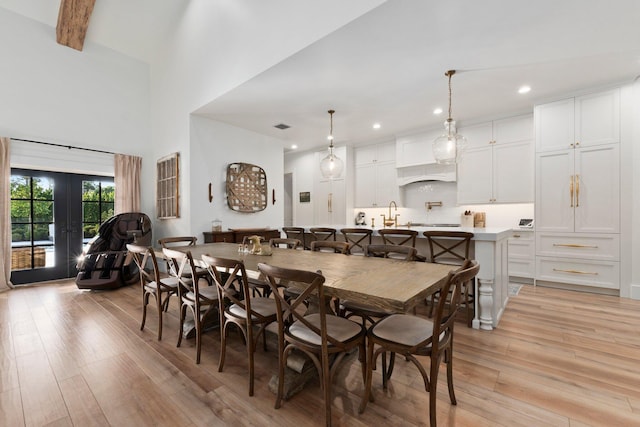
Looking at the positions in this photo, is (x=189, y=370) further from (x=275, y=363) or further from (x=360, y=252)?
(x=360, y=252)

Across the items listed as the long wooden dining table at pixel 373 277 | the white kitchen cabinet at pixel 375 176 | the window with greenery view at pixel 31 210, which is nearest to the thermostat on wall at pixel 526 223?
the white kitchen cabinet at pixel 375 176

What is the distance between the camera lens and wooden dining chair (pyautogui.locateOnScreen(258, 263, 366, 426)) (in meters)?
1.33

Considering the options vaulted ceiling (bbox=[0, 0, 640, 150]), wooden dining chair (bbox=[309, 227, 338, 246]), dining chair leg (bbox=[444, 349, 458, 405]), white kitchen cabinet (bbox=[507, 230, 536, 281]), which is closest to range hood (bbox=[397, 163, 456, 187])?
vaulted ceiling (bbox=[0, 0, 640, 150])

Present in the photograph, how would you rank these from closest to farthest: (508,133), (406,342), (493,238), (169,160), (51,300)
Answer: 1. (406,342)
2. (493,238)
3. (51,300)
4. (508,133)
5. (169,160)

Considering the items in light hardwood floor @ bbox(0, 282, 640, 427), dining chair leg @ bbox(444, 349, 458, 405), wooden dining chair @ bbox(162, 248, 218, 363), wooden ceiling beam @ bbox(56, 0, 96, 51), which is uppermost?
wooden ceiling beam @ bbox(56, 0, 96, 51)

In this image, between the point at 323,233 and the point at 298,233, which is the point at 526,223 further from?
the point at 298,233

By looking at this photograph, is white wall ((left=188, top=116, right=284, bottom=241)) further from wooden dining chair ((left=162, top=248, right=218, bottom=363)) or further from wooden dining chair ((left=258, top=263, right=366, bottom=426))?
wooden dining chair ((left=258, top=263, right=366, bottom=426))

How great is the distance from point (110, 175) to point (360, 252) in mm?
4901

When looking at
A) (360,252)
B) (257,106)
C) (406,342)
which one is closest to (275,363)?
(406,342)

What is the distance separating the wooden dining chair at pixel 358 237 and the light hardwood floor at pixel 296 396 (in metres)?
1.33

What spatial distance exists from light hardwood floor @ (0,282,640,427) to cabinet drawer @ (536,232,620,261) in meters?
1.02

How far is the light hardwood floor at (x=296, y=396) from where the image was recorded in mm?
1468

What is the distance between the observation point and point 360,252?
11.8 ft

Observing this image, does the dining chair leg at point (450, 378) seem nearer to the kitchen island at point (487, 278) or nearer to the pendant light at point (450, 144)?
the kitchen island at point (487, 278)
